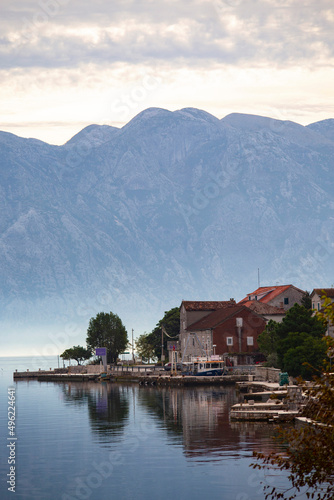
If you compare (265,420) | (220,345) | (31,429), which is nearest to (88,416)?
(31,429)

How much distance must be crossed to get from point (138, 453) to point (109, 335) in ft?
461

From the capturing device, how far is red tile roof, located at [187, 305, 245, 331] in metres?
146

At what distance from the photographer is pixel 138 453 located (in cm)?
5612

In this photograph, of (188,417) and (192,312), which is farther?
(192,312)

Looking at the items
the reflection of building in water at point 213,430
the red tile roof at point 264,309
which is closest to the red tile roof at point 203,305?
the red tile roof at point 264,309

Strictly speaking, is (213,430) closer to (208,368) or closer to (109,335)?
(208,368)

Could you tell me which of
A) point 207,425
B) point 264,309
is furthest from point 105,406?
point 264,309

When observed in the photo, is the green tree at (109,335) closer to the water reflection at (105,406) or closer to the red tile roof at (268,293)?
the red tile roof at (268,293)

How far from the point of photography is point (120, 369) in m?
174

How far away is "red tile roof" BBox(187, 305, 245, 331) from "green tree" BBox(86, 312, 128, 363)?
41511 mm

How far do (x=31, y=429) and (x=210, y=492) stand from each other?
39.7 metres

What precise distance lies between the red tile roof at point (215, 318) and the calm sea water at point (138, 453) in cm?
4872

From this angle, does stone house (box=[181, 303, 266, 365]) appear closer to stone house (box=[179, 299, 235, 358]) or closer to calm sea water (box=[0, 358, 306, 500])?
stone house (box=[179, 299, 235, 358])

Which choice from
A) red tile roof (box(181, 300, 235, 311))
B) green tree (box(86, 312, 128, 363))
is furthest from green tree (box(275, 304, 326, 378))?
green tree (box(86, 312, 128, 363))
